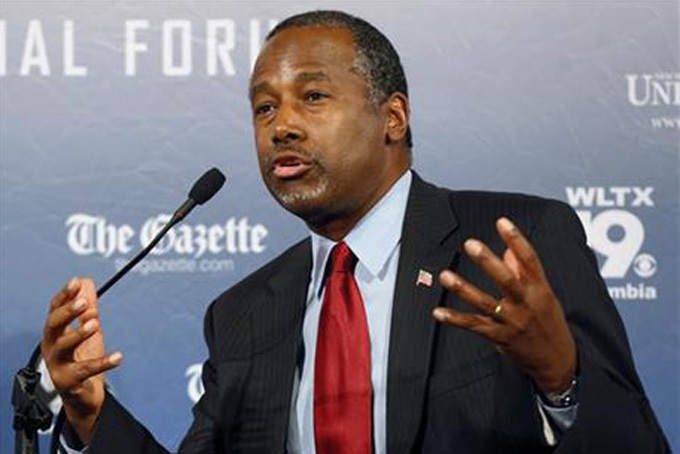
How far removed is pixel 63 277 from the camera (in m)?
2.98

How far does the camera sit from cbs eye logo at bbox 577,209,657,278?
2943 millimetres

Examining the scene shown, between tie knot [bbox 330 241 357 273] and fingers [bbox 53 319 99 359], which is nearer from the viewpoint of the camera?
fingers [bbox 53 319 99 359]

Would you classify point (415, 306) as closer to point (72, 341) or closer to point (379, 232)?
point (379, 232)

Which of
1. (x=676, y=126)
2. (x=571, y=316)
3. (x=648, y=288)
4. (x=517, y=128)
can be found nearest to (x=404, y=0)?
(x=517, y=128)

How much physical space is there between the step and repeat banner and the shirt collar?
702mm

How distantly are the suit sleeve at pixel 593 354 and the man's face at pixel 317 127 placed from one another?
32 centimetres

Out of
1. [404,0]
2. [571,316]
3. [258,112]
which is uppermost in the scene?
[404,0]

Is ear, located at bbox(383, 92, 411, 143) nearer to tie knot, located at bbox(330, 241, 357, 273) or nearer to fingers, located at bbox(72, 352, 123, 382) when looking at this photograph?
tie knot, located at bbox(330, 241, 357, 273)

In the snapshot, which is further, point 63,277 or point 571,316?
point 63,277

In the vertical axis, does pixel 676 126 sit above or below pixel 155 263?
above

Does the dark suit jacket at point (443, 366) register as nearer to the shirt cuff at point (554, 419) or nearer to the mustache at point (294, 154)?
the shirt cuff at point (554, 419)

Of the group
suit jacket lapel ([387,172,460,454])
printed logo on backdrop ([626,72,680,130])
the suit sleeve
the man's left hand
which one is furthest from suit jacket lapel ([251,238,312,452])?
printed logo on backdrop ([626,72,680,130])

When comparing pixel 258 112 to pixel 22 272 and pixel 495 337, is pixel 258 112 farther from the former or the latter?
pixel 22 272

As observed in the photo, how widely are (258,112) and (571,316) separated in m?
0.66
